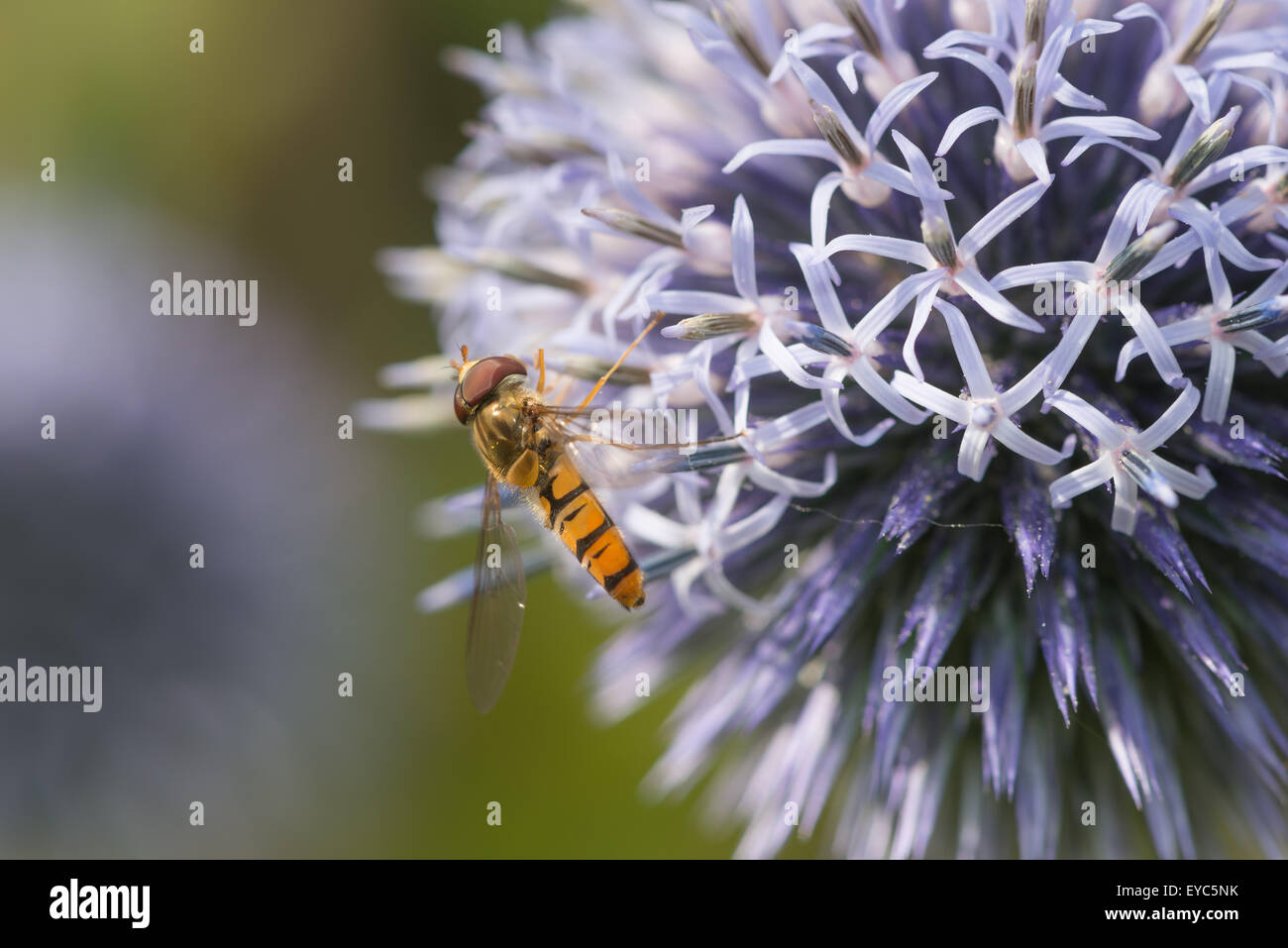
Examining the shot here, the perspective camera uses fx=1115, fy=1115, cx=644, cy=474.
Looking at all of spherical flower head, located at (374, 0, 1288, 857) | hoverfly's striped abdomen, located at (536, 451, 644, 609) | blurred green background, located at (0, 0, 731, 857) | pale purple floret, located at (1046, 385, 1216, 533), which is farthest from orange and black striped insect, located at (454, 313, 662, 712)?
blurred green background, located at (0, 0, 731, 857)

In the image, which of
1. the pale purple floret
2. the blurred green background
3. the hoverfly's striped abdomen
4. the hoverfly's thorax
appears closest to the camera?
the pale purple floret

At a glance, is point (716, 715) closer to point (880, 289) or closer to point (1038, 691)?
point (1038, 691)

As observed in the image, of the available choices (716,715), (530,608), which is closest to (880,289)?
(716,715)

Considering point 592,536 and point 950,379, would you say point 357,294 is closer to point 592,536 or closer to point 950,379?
point 592,536

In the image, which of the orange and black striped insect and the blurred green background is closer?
the orange and black striped insect

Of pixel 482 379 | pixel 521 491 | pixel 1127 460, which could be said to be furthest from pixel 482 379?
pixel 1127 460

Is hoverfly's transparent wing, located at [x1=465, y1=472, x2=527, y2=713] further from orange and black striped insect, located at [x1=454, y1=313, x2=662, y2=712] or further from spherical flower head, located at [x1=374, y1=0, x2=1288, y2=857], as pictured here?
spherical flower head, located at [x1=374, y1=0, x2=1288, y2=857]

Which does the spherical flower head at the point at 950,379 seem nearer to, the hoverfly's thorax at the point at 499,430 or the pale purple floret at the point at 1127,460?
the pale purple floret at the point at 1127,460
